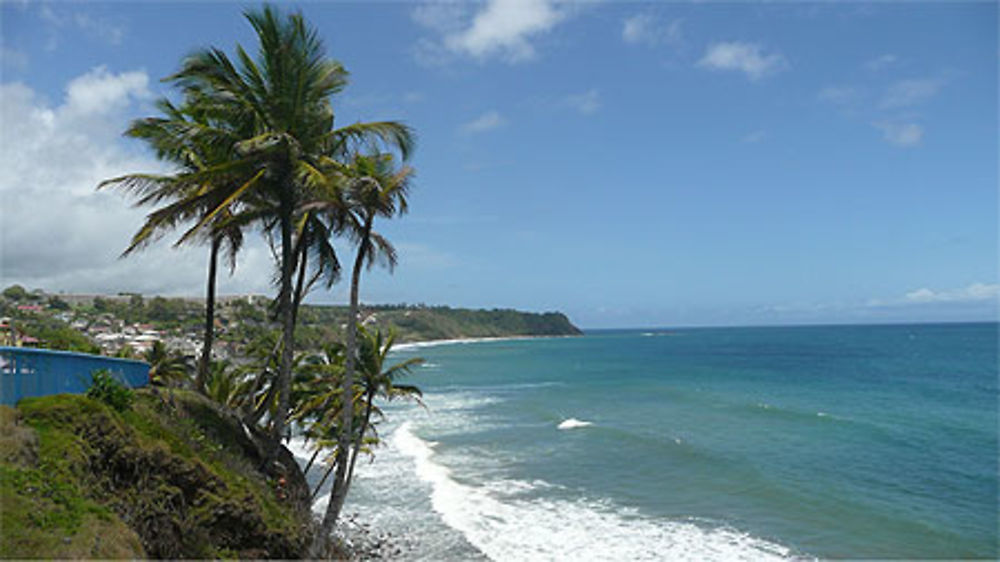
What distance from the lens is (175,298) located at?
138125 mm

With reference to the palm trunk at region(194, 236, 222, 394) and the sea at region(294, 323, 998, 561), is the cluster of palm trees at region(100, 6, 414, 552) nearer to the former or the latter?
the palm trunk at region(194, 236, 222, 394)

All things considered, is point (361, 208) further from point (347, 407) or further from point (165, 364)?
point (165, 364)

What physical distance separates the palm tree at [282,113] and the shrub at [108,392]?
2.36 meters

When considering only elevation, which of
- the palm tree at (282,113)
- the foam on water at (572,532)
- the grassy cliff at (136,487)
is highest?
the palm tree at (282,113)

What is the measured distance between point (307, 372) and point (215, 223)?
6.80 m

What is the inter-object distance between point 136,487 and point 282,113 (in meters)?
6.25

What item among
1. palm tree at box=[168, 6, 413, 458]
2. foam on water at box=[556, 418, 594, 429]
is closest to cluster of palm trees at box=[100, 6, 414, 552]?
palm tree at box=[168, 6, 413, 458]

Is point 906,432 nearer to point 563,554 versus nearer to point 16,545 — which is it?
point 563,554

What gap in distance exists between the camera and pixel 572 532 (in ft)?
58.7

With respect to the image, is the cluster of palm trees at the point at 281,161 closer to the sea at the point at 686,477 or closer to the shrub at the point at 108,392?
the shrub at the point at 108,392

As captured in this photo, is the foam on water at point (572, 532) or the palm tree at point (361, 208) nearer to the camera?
the palm tree at point (361, 208)

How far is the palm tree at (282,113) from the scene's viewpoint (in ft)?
35.0

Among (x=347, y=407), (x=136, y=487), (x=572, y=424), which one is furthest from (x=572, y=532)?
(x=572, y=424)

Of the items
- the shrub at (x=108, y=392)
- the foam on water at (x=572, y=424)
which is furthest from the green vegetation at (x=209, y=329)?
the foam on water at (x=572, y=424)
